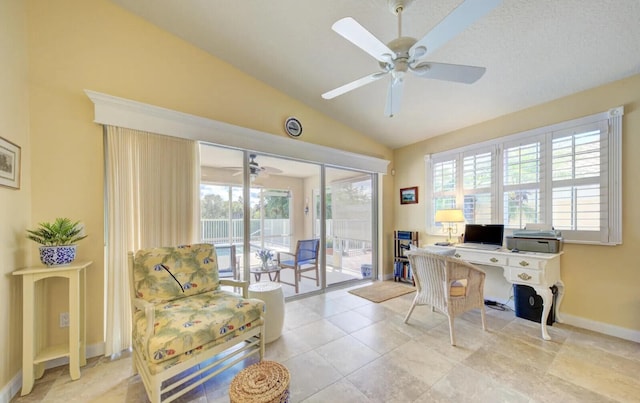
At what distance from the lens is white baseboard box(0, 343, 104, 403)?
162 centimetres

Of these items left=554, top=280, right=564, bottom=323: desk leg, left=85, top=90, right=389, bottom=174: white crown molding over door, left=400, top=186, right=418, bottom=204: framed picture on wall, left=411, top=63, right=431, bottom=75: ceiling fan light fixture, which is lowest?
left=554, top=280, right=564, bottom=323: desk leg

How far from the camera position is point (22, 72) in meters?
1.91

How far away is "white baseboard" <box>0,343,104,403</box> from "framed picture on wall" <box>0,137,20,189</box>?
4.54 feet

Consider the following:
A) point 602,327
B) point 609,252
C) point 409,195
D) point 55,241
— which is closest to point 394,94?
point 409,195

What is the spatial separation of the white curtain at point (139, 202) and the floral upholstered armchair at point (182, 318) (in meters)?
0.39

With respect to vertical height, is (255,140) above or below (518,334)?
above

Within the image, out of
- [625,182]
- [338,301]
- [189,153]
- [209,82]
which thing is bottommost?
[338,301]

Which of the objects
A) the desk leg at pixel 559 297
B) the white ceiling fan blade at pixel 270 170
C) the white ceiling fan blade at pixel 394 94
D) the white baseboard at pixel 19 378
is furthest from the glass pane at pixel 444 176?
the white baseboard at pixel 19 378

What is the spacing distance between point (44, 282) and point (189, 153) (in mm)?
1614

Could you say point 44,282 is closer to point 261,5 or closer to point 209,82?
point 209,82

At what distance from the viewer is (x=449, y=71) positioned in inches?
70.1

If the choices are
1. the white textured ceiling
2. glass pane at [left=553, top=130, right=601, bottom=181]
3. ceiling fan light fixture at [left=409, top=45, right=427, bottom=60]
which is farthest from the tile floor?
the white textured ceiling

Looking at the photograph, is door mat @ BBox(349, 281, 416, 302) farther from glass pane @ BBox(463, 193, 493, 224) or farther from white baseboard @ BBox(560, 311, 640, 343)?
white baseboard @ BBox(560, 311, 640, 343)

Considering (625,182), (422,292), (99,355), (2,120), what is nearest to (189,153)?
(2,120)
